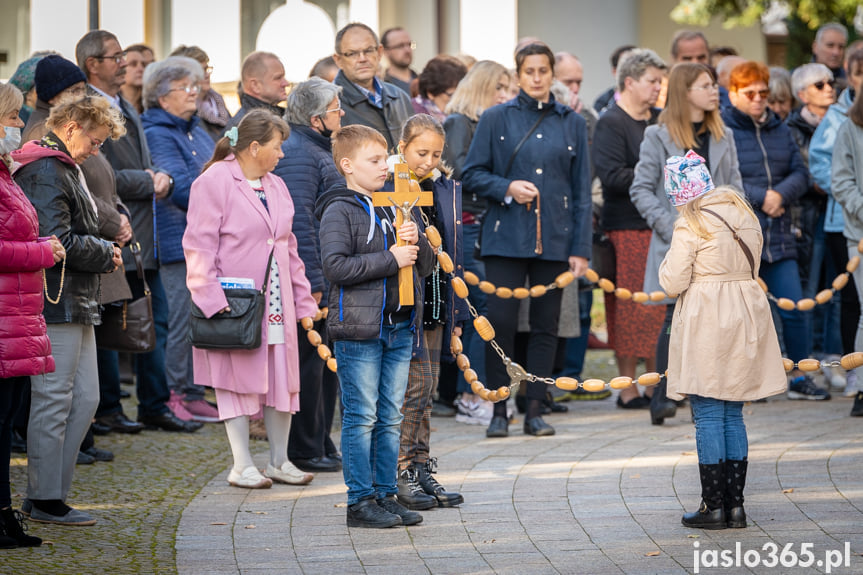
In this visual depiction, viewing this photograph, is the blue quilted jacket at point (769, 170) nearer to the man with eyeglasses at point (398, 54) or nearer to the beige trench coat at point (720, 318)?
the man with eyeglasses at point (398, 54)

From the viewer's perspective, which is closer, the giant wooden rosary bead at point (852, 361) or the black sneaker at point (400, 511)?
the black sneaker at point (400, 511)

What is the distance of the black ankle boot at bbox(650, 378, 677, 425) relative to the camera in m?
9.20

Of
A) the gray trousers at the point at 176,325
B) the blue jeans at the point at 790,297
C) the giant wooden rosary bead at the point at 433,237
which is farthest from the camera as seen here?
the blue jeans at the point at 790,297

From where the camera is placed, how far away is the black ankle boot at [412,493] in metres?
6.76

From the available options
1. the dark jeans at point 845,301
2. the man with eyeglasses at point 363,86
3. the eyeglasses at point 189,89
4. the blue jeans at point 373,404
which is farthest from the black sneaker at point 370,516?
the dark jeans at point 845,301

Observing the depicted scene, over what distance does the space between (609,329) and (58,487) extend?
5.23 m

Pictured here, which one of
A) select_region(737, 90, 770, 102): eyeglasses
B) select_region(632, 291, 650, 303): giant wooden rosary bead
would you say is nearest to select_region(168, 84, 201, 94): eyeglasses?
select_region(632, 291, 650, 303): giant wooden rosary bead

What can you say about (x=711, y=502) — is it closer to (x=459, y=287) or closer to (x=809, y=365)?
(x=809, y=365)

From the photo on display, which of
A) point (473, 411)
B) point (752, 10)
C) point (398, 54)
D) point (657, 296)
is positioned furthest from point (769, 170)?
point (752, 10)

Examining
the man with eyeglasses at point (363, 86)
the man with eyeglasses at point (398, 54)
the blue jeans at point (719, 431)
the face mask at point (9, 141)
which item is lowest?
the blue jeans at point (719, 431)

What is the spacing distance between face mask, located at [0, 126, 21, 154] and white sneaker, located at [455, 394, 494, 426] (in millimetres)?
4101

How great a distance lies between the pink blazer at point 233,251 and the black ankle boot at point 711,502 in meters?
2.39

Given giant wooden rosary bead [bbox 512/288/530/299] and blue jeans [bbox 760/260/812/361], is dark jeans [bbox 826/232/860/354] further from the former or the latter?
giant wooden rosary bead [bbox 512/288/530/299]

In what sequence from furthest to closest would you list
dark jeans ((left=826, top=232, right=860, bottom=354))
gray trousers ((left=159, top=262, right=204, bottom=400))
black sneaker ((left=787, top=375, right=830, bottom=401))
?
dark jeans ((left=826, top=232, right=860, bottom=354)) → black sneaker ((left=787, top=375, right=830, bottom=401)) → gray trousers ((left=159, top=262, right=204, bottom=400))
